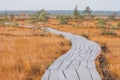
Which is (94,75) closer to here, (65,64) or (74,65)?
(74,65)

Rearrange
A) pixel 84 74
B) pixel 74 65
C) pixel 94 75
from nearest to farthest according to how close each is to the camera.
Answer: pixel 94 75 < pixel 84 74 < pixel 74 65

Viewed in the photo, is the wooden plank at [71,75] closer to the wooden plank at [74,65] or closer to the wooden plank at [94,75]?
the wooden plank at [94,75]

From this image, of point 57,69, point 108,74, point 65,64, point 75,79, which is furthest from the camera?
point 65,64

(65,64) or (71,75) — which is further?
(65,64)

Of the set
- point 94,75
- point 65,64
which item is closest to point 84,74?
point 94,75

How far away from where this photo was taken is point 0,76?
8.96 metres

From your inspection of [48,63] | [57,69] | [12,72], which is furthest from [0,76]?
[48,63]

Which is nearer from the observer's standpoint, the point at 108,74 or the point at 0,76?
the point at 0,76

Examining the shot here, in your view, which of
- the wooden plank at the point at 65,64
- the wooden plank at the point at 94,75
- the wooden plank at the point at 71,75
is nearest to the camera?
the wooden plank at the point at 94,75

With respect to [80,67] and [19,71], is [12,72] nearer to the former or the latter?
[19,71]

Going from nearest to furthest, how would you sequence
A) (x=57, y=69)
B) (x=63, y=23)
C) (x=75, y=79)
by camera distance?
(x=75, y=79) → (x=57, y=69) → (x=63, y=23)

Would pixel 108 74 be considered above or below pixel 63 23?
above

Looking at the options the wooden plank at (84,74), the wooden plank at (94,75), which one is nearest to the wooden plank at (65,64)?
the wooden plank at (84,74)

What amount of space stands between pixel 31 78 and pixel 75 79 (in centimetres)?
134
